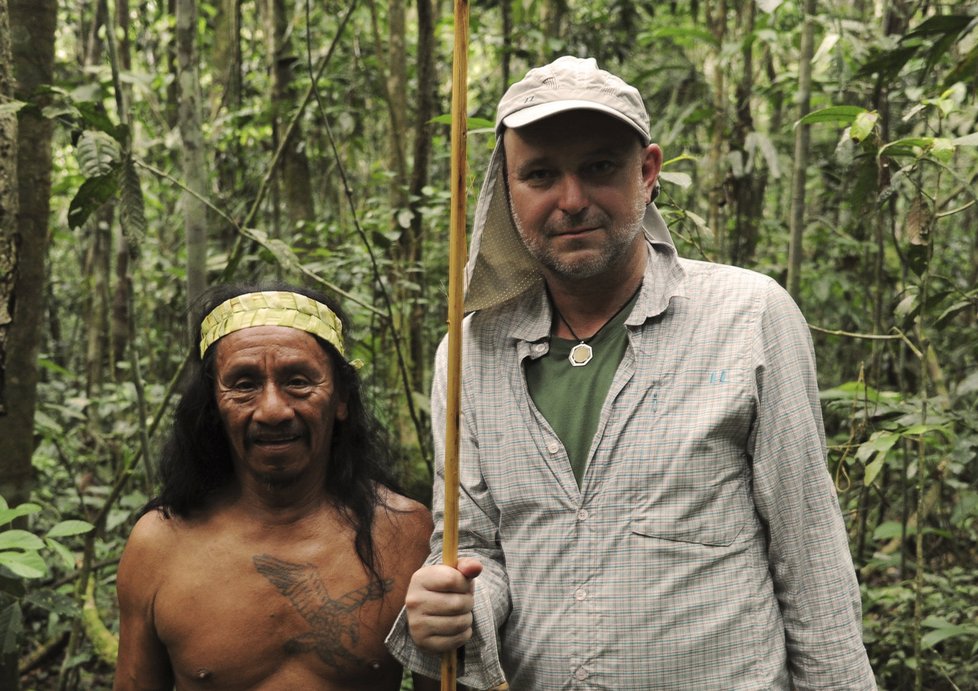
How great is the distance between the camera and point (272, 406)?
216cm

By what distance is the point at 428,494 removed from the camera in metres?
4.79

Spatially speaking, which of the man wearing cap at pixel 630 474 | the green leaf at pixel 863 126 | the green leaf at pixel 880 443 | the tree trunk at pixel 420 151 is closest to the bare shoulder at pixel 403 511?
the man wearing cap at pixel 630 474

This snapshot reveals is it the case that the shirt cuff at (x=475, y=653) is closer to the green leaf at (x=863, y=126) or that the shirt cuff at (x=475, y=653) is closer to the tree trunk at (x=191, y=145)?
the green leaf at (x=863, y=126)

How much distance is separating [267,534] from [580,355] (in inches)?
37.2

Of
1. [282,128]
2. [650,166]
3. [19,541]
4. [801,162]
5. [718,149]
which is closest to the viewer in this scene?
[650,166]

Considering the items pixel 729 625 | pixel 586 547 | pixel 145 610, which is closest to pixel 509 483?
pixel 586 547

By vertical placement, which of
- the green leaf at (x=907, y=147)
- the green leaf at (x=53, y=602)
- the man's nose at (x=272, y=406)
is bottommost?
the green leaf at (x=53, y=602)

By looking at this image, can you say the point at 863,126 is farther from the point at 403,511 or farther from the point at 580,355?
Answer: the point at 403,511

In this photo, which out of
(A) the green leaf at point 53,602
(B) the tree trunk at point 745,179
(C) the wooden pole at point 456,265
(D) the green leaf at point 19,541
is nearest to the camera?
(C) the wooden pole at point 456,265

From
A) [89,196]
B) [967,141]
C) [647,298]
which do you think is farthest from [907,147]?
[89,196]

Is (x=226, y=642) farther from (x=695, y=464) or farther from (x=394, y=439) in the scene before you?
(x=394, y=439)

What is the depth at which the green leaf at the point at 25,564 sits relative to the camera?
7.16 ft

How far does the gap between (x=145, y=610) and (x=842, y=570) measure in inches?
65.3

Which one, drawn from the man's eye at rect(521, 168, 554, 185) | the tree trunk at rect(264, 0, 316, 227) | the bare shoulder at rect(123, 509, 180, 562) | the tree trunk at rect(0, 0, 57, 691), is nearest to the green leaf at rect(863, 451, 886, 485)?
the man's eye at rect(521, 168, 554, 185)
